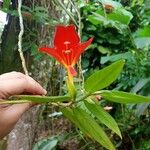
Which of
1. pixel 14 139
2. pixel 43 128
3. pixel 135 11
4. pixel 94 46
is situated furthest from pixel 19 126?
pixel 135 11

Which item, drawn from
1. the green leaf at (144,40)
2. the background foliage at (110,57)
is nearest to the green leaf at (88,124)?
the background foliage at (110,57)

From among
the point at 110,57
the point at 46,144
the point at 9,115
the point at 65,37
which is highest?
the point at 65,37

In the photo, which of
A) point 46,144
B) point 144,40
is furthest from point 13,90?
point 46,144

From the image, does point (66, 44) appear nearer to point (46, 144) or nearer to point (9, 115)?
point (9, 115)

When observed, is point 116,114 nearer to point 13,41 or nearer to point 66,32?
point 13,41

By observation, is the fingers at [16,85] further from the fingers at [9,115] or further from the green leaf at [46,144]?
the green leaf at [46,144]

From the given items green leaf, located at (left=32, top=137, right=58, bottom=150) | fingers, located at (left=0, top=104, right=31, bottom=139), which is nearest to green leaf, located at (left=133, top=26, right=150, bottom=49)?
green leaf, located at (left=32, top=137, right=58, bottom=150)

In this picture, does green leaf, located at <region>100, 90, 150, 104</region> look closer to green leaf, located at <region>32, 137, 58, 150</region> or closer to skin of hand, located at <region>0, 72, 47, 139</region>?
skin of hand, located at <region>0, 72, 47, 139</region>
